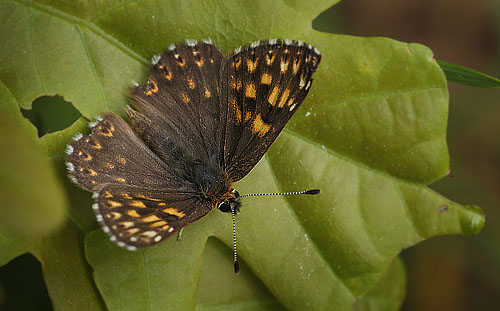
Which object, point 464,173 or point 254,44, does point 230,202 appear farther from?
point 464,173

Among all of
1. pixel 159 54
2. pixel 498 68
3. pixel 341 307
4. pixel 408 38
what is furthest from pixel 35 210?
pixel 408 38

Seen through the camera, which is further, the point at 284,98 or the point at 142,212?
the point at 284,98

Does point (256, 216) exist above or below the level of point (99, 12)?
below

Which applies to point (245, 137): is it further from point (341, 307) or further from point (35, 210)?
point (35, 210)

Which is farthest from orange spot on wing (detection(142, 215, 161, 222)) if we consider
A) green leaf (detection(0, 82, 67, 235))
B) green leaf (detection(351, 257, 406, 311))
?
green leaf (detection(351, 257, 406, 311))

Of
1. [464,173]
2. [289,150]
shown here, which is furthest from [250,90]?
[464,173]

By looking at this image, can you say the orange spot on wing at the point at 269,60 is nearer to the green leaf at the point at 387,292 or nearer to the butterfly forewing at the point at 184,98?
the butterfly forewing at the point at 184,98

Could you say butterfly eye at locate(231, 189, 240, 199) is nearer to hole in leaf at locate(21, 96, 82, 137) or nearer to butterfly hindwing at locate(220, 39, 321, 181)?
butterfly hindwing at locate(220, 39, 321, 181)
